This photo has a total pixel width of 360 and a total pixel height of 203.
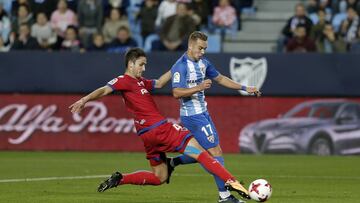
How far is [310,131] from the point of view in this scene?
23.6 m

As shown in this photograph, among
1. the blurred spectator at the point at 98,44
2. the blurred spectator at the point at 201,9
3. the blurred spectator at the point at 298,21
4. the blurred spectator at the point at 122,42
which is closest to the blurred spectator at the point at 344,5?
the blurred spectator at the point at 298,21

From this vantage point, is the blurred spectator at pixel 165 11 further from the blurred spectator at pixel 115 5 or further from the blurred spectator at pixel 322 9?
the blurred spectator at pixel 322 9

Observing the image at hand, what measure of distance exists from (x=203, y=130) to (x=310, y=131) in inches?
424

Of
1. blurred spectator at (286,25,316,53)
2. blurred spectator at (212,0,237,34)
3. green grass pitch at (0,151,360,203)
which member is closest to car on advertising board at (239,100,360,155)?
green grass pitch at (0,151,360,203)

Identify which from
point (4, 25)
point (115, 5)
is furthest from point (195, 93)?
point (4, 25)

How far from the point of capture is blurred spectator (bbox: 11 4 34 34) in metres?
26.0

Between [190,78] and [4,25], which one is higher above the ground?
[190,78]

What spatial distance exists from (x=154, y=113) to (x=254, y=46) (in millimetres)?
13923

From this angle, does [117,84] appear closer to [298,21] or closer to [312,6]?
[298,21]

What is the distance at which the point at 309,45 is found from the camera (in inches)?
961

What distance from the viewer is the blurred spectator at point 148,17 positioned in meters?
25.7

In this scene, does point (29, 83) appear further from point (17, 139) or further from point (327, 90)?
point (327, 90)

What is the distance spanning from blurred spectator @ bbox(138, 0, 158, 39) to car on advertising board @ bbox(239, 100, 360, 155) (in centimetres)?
376

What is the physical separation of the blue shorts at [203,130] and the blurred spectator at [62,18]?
13159 millimetres
